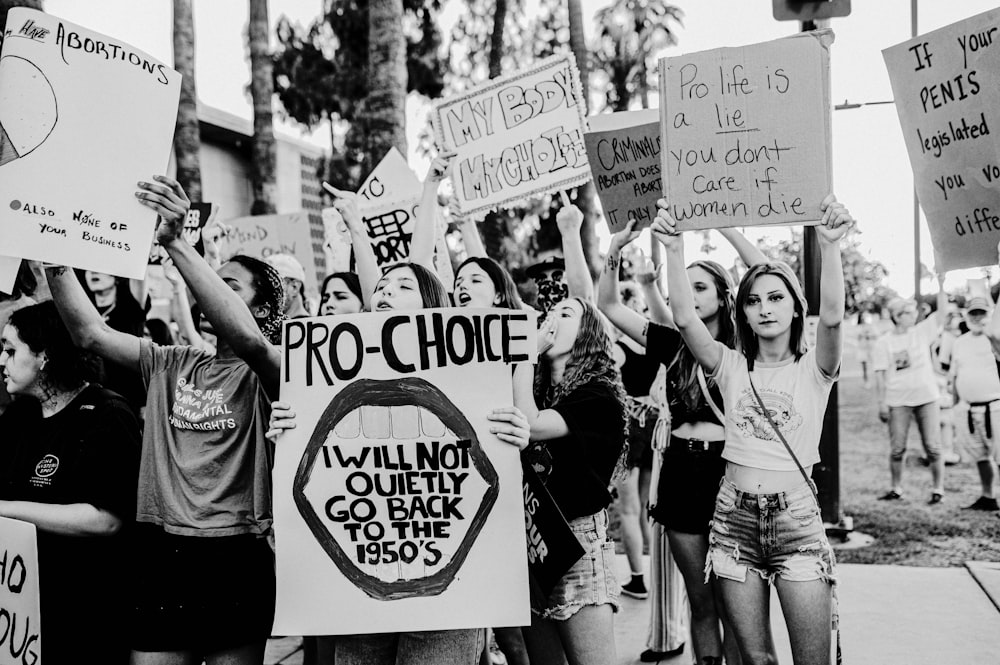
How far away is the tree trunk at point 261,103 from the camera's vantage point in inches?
465

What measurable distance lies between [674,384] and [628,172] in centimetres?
106

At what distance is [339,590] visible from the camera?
2582 mm

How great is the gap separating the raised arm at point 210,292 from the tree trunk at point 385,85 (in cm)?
363

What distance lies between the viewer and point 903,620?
15.9 feet

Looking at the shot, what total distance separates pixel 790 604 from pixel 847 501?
20.4 ft

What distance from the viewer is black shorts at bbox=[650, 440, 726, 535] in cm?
358

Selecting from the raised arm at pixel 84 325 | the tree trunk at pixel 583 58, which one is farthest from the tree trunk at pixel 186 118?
the raised arm at pixel 84 325

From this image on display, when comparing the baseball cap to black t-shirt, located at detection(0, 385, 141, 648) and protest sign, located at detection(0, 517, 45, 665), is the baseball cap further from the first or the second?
protest sign, located at detection(0, 517, 45, 665)

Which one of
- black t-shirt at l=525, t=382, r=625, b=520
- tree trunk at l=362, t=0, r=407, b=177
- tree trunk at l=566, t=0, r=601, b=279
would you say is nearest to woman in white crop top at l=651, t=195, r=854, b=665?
black t-shirt at l=525, t=382, r=625, b=520

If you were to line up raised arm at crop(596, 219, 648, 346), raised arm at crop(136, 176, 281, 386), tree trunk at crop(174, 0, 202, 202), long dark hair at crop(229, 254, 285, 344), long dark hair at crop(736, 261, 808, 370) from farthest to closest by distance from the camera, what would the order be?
tree trunk at crop(174, 0, 202, 202) → raised arm at crop(596, 219, 648, 346) → long dark hair at crop(736, 261, 808, 370) → long dark hair at crop(229, 254, 285, 344) → raised arm at crop(136, 176, 281, 386)

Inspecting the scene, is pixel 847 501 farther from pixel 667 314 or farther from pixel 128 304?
pixel 128 304

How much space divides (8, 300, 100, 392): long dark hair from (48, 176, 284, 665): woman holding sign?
0.16ft

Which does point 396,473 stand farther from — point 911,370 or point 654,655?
point 911,370

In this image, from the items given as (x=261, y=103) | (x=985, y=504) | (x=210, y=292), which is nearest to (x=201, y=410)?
(x=210, y=292)
